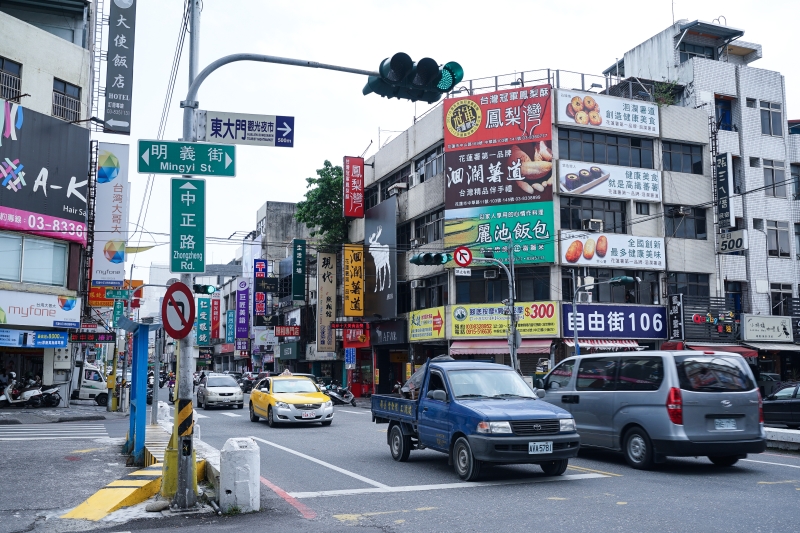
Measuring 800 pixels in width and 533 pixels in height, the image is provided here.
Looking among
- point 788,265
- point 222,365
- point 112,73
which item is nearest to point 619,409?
point 112,73

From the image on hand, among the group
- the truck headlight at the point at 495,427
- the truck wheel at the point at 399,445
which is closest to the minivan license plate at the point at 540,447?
the truck headlight at the point at 495,427

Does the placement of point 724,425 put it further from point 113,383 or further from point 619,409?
point 113,383

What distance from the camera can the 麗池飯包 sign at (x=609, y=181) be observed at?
32.9 meters

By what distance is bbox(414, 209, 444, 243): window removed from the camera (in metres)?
36.6

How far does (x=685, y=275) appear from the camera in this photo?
115 feet

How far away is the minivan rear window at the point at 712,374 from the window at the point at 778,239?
2832cm

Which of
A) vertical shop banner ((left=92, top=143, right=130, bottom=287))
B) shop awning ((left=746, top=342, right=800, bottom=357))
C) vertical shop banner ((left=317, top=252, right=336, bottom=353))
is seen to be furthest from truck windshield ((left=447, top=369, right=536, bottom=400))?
vertical shop banner ((left=317, top=252, right=336, bottom=353))

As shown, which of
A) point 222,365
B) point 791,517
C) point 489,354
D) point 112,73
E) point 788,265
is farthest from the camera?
point 222,365

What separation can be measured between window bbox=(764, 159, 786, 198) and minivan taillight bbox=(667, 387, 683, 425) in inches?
1184

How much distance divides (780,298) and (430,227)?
705 inches

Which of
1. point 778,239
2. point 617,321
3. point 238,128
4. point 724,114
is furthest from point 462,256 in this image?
point 778,239

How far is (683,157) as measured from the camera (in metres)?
35.7

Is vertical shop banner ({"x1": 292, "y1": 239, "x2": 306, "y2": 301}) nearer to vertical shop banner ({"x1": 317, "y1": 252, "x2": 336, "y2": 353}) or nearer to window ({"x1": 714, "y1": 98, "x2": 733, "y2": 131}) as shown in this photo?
vertical shop banner ({"x1": 317, "y1": 252, "x2": 336, "y2": 353})

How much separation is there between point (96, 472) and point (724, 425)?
33.5ft
